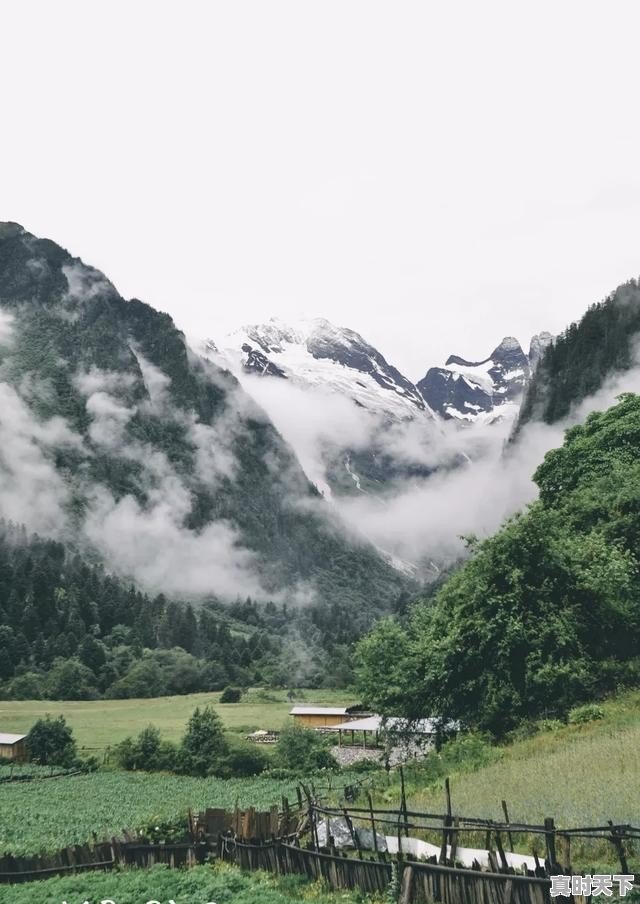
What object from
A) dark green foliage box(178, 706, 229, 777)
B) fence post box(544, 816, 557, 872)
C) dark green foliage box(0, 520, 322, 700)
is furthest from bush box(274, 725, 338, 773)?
dark green foliage box(0, 520, 322, 700)

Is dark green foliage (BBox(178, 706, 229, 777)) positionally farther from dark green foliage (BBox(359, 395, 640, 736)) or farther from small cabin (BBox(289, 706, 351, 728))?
dark green foliage (BBox(359, 395, 640, 736))

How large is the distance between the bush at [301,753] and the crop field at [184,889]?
Answer: 4624cm

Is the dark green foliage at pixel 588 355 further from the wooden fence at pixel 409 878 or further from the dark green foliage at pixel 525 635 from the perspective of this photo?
the wooden fence at pixel 409 878

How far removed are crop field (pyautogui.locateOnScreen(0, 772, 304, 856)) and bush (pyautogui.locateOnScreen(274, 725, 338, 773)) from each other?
13.2 ft

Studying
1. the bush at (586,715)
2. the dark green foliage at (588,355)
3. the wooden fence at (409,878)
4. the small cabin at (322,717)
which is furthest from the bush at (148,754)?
the dark green foliage at (588,355)

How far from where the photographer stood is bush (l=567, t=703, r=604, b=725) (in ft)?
97.9

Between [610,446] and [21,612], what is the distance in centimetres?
13950

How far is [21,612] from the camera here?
155m

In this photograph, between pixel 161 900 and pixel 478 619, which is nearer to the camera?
pixel 161 900

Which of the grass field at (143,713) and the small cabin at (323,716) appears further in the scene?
the small cabin at (323,716)

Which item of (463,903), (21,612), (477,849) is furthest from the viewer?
(21,612)

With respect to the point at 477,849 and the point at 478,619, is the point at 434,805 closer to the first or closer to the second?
the point at 477,849

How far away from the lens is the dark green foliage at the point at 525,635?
112ft

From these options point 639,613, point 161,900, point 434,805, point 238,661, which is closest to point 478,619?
point 639,613
